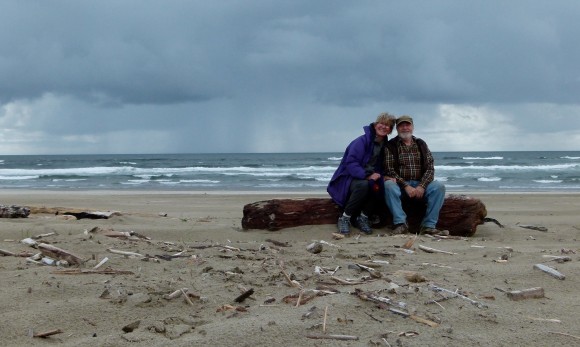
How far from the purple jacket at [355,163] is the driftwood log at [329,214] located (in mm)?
268

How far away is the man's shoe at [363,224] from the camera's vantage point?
23.8 ft

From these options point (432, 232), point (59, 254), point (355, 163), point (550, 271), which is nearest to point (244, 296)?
point (59, 254)

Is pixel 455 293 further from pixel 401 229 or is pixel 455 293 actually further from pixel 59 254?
pixel 401 229

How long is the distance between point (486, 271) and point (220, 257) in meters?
2.25

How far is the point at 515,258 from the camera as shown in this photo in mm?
5141

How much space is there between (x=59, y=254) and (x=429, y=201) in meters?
4.64

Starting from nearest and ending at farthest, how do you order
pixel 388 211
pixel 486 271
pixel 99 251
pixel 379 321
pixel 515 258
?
pixel 379 321 < pixel 486 271 < pixel 99 251 < pixel 515 258 < pixel 388 211

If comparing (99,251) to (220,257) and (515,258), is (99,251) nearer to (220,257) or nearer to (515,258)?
(220,257)

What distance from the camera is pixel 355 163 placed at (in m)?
7.18

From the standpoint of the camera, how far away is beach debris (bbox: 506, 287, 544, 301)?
373cm

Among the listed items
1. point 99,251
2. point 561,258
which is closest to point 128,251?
point 99,251

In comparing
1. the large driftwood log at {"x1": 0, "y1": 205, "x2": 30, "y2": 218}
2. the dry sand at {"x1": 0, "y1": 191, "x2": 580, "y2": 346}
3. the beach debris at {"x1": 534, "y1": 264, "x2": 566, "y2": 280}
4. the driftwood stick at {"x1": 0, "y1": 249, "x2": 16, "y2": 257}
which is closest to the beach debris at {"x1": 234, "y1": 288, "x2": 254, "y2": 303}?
the dry sand at {"x1": 0, "y1": 191, "x2": 580, "y2": 346}

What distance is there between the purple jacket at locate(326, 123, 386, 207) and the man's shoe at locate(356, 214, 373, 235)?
30 centimetres

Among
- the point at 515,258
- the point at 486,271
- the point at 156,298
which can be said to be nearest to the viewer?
the point at 156,298
